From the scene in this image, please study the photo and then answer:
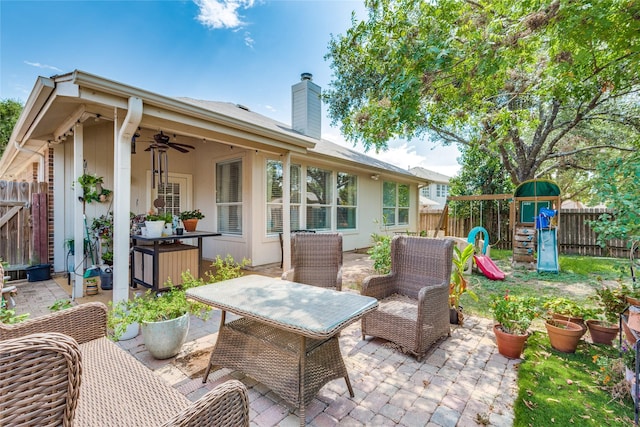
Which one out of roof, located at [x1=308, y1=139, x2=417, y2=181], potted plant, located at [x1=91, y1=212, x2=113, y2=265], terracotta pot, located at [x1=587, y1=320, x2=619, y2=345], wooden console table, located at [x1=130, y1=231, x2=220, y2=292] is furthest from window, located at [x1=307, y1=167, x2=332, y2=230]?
terracotta pot, located at [x1=587, y1=320, x2=619, y2=345]

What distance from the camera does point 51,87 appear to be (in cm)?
316

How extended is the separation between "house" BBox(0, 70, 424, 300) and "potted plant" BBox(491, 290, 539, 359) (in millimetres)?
3424

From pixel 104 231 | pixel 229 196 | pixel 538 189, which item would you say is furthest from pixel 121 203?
pixel 538 189

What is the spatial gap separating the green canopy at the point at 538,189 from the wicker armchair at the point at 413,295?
596 cm

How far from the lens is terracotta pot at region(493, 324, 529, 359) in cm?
280

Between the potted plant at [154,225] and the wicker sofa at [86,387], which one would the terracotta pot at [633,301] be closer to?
the wicker sofa at [86,387]

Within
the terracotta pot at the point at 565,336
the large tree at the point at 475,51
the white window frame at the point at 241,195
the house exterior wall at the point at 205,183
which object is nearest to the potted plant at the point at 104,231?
the house exterior wall at the point at 205,183

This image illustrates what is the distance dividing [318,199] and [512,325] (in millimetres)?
5850

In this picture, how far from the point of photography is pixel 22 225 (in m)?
5.66

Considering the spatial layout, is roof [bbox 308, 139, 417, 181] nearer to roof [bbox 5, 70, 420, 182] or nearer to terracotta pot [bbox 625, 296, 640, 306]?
roof [bbox 5, 70, 420, 182]

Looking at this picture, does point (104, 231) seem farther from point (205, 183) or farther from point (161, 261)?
point (205, 183)

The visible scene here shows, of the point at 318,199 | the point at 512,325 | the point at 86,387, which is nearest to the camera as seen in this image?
the point at 86,387

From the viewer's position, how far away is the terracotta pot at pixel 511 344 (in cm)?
280

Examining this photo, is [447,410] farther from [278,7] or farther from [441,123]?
[278,7]
